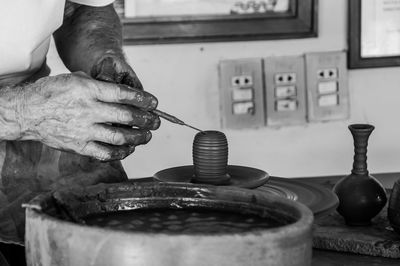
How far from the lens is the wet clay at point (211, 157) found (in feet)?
4.98

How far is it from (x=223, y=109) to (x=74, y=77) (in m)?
1.51

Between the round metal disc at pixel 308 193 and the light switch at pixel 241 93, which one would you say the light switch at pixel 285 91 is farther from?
the round metal disc at pixel 308 193

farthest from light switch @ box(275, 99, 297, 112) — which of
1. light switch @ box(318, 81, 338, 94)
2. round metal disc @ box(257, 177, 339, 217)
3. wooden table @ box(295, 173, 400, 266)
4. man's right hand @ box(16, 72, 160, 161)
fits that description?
man's right hand @ box(16, 72, 160, 161)

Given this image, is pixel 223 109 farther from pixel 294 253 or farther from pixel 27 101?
pixel 294 253

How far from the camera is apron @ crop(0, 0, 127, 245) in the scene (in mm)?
1406

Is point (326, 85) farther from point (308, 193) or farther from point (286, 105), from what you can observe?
point (308, 193)

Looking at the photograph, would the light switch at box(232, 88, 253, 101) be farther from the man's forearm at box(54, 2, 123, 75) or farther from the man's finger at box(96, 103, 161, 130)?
the man's finger at box(96, 103, 161, 130)

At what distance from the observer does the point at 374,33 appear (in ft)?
9.06

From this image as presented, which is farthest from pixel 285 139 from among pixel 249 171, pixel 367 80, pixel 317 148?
pixel 249 171

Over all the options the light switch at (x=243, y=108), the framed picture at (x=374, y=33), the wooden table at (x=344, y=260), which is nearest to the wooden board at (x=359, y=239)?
the wooden table at (x=344, y=260)

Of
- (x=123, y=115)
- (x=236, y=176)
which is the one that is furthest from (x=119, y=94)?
(x=236, y=176)

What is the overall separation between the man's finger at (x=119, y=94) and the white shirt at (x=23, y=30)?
313mm

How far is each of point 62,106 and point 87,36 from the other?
439 millimetres

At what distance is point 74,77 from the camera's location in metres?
1.21
